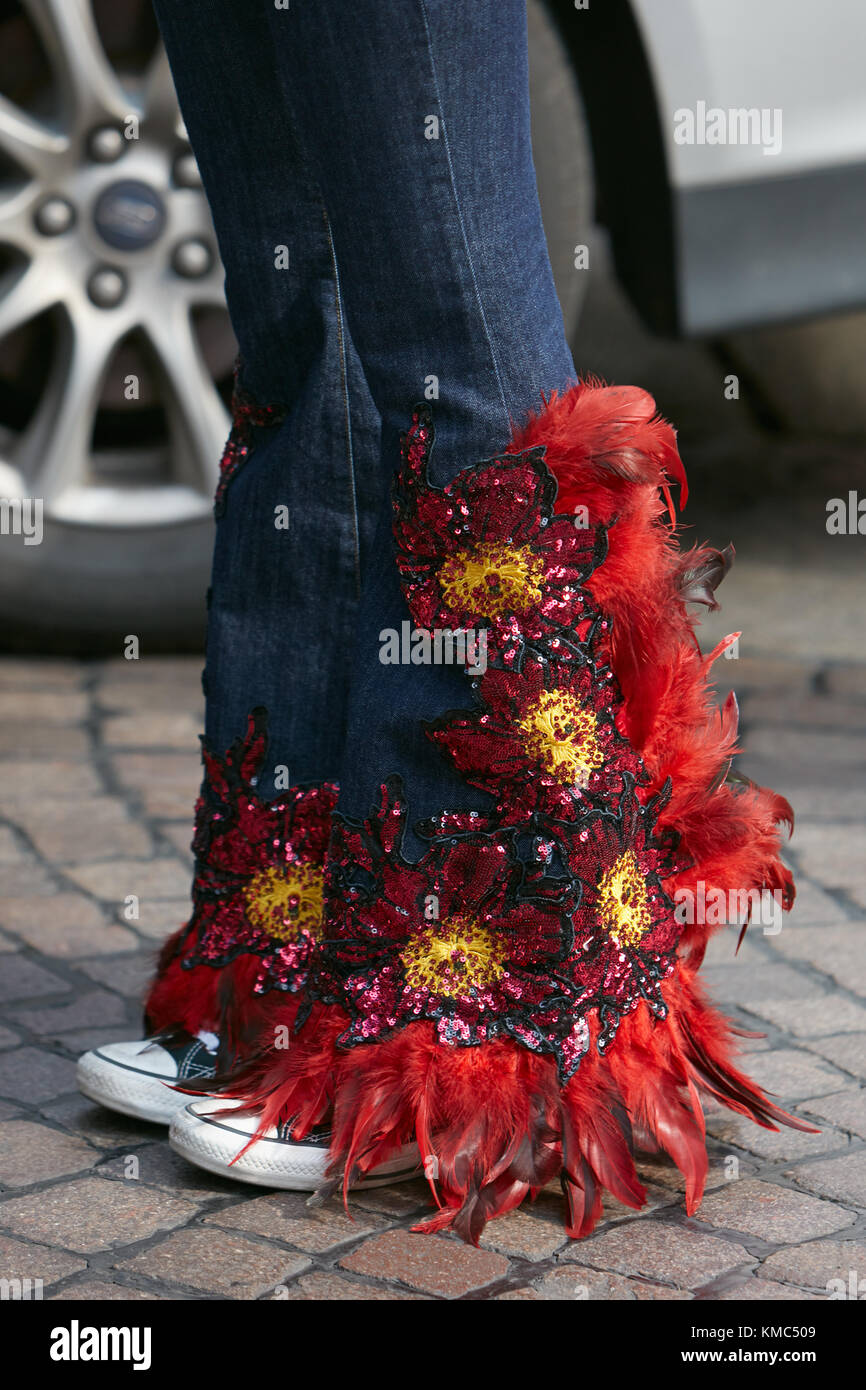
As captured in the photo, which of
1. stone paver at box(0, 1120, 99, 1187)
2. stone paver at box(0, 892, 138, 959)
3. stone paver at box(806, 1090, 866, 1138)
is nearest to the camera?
stone paver at box(0, 1120, 99, 1187)

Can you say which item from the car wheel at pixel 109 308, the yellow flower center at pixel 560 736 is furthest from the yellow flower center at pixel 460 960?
the car wheel at pixel 109 308

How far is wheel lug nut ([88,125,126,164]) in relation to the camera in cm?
275

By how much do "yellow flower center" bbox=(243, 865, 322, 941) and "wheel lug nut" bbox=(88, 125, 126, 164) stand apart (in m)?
1.65

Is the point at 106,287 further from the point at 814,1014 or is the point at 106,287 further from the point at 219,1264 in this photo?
the point at 219,1264

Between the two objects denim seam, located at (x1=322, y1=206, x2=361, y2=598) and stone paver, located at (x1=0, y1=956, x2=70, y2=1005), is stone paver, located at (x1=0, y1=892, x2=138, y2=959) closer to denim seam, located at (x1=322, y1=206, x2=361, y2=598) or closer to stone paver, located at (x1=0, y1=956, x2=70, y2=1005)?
stone paver, located at (x1=0, y1=956, x2=70, y2=1005)

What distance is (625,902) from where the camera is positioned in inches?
54.1

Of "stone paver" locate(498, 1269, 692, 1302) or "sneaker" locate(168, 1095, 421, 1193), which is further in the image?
"sneaker" locate(168, 1095, 421, 1193)

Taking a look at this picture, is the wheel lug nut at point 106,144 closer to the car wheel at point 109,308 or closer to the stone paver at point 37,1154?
the car wheel at point 109,308

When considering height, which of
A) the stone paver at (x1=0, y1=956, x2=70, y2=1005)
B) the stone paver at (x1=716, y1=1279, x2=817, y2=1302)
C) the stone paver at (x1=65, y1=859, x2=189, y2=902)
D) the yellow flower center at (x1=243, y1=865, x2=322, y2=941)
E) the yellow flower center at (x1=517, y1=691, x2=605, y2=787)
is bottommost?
the stone paver at (x1=716, y1=1279, x2=817, y2=1302)

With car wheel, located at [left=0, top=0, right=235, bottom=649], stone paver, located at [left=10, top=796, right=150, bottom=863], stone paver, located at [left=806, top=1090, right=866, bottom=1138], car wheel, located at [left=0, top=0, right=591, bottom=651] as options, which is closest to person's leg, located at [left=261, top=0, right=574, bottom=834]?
stone paver, located at [left=806, top=1090, right=866, bottom=1138]

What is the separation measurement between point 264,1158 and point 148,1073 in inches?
6.9
